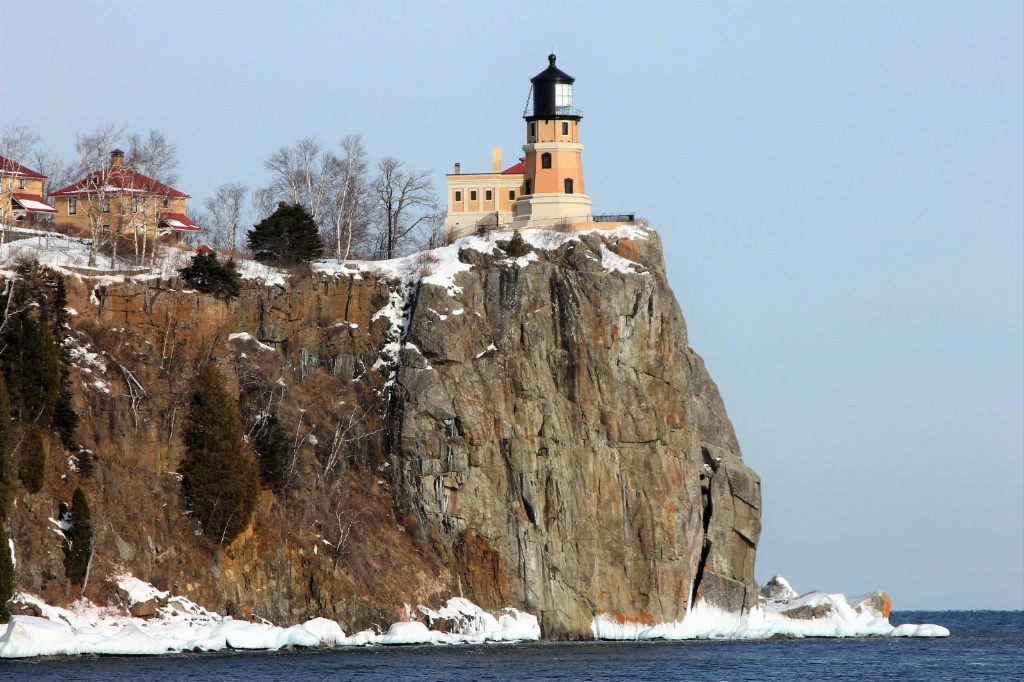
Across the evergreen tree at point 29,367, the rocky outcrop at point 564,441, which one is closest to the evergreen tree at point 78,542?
the evergreen tree at point 29,367

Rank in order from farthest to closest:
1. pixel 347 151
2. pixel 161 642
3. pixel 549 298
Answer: pixel 347 151 < pixel 549 298 < pixel 161 642

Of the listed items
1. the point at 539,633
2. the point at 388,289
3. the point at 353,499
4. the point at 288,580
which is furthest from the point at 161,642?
the point at 388,289

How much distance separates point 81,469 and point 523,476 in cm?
2189

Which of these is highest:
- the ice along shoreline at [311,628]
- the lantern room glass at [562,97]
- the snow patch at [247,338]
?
the lantern room glass at [562,97]

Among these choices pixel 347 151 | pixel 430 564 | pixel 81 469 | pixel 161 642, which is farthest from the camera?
pixel 347 151

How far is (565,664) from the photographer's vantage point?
67.9 meters

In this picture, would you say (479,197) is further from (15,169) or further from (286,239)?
(15,169)

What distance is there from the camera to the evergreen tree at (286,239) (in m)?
87.8

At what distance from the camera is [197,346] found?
265ft

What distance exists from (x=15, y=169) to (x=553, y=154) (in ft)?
99.2

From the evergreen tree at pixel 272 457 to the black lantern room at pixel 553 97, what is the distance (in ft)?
88.5

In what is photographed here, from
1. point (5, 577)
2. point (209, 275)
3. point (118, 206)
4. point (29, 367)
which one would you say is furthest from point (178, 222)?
point (5, 577)

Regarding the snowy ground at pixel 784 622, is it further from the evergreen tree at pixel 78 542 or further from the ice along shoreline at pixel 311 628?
the evergreen tree at pixel 78 542

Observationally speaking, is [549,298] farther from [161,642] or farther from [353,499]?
[161,642]
